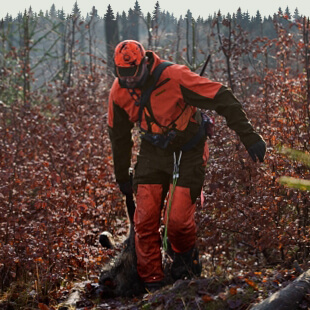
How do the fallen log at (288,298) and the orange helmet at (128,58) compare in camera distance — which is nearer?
the fallen log at (288,298)

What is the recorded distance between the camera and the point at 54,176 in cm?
621

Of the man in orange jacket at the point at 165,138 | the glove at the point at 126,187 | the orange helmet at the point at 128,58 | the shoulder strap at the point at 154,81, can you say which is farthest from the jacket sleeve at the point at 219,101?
the glove at the point at 126,187

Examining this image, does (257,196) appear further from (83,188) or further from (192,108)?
(83,188)

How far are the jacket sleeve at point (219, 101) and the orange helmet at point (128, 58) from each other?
1.57 feet

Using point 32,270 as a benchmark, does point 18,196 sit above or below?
above

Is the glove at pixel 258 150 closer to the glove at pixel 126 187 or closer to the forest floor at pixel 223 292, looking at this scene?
the forest floor at pixel 223 292

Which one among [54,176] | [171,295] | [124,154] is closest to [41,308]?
[171,295]

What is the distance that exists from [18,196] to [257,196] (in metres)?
3.00

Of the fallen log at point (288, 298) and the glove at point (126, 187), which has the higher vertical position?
the glove at point (126, 187)

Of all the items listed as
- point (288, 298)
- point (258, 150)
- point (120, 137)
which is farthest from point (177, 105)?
point (288, 298)

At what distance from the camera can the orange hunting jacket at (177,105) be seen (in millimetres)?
4410

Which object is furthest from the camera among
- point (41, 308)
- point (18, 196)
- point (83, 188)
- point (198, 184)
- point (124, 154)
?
point (83, 188)

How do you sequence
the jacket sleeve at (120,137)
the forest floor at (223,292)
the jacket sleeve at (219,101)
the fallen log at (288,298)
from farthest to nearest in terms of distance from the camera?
the jacket sleeve at (120,137) < the jacket sleeve at (219,101) < the forest floor at (223,292) < the fallen log at (288,298)

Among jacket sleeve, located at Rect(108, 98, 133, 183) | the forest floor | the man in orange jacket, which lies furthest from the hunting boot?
jacket sleeve, located at Rect(108, 98, 133, 183)
